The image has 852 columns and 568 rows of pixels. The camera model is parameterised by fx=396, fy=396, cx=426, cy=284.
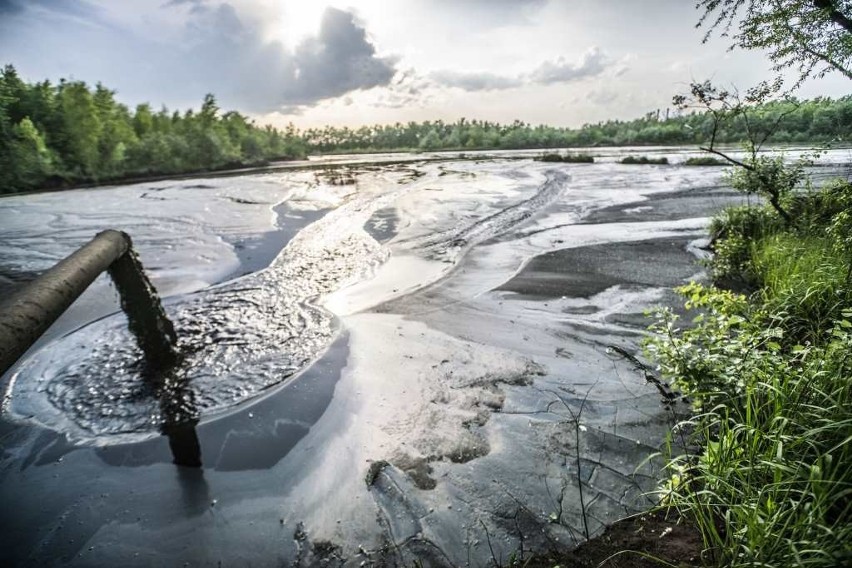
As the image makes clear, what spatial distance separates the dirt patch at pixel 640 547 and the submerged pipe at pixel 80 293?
3711mm

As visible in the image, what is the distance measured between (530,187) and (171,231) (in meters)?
17.4

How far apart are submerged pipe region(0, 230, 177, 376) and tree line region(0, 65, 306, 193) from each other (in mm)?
32773

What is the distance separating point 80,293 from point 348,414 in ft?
9.48

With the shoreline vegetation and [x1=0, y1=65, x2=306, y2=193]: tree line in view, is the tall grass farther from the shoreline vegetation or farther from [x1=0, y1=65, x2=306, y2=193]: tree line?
[x1=0, y1=65, x2=306, y2=193]: tree line

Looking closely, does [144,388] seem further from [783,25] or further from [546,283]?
[783,25]

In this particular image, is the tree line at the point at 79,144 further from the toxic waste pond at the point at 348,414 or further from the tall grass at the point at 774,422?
the tall grass at the point at 774,422

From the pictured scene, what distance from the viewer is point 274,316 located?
698 cm

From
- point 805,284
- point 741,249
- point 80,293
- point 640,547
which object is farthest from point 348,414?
point 741,249

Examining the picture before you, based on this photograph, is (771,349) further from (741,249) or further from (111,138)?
(111,138)

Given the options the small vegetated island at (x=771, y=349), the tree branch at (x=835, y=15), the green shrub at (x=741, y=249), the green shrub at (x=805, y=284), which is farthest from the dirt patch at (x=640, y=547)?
the tree branch at (x=835, y=15)

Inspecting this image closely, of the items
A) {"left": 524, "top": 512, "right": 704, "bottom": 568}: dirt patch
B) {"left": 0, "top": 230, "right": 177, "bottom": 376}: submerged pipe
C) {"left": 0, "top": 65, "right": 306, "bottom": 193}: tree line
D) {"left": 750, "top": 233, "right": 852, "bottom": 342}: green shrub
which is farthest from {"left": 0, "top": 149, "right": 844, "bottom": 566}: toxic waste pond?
{"left": 0, "top": 65, "right": 306, "bottom": 193}: tree line

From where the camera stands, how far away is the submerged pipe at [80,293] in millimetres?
2904

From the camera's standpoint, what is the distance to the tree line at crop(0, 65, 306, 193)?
103 ft

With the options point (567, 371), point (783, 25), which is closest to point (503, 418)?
point (567, 371)
